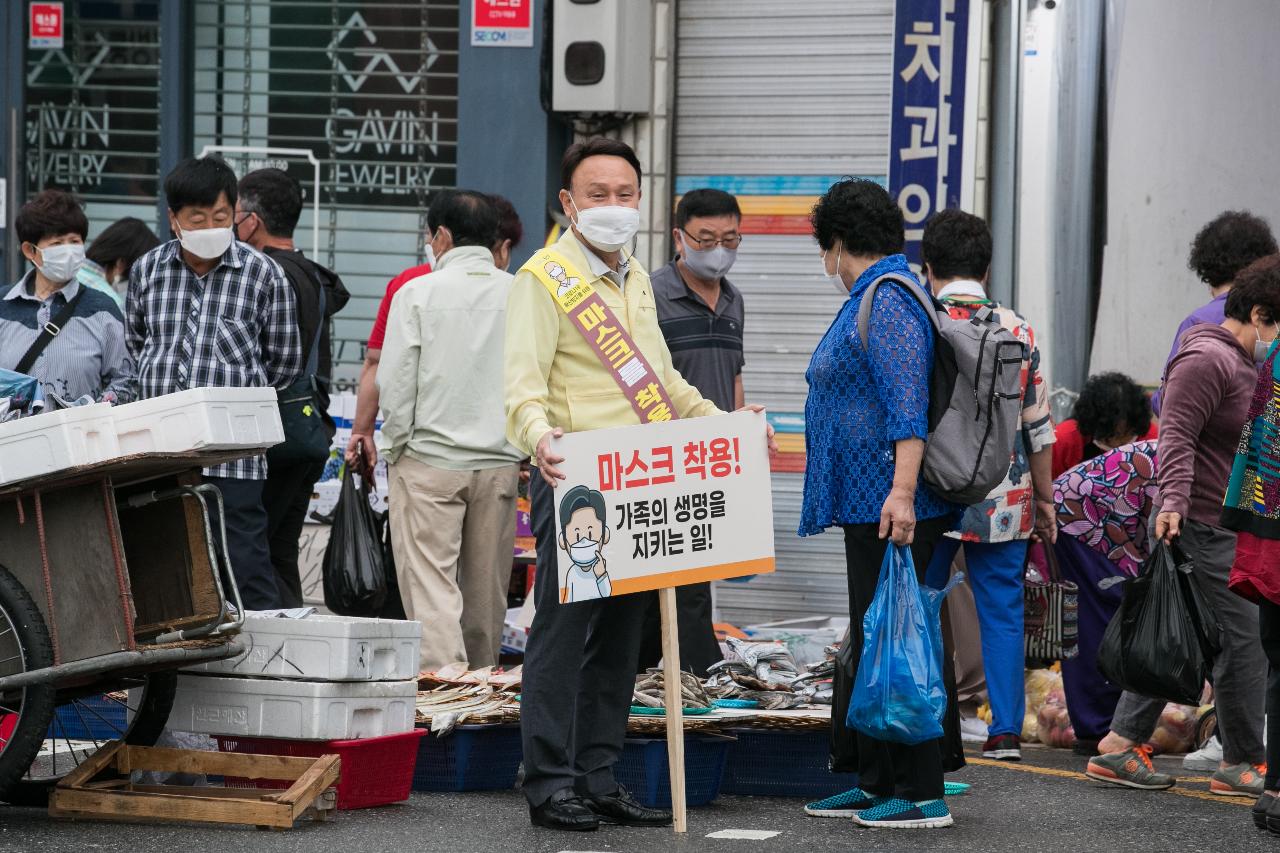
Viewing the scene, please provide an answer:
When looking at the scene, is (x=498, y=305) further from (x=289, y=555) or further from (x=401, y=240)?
(x=401, y=240)

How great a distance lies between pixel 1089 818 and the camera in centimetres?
613

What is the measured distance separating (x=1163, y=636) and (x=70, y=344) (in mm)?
4029

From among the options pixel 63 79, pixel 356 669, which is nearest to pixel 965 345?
pixel 356 669

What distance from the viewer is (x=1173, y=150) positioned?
9.27 meters

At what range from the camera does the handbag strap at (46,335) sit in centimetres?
687

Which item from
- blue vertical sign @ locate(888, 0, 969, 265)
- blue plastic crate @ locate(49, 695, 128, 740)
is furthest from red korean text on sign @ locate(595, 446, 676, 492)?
blue vertical sign @ locate(888, 0, 969, 265)

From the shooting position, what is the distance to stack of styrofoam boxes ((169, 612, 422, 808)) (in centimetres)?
580

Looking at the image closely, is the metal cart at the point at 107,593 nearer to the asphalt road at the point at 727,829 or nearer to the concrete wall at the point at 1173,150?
the asphalt road at the point at 727,829

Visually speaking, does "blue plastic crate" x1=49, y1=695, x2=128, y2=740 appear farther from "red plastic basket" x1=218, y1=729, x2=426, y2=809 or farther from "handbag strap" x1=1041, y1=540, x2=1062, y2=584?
"handbag strap" x1=1041, y1=540, x2=1062, y2=584

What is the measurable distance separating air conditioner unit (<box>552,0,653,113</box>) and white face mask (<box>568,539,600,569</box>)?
5.85 metres

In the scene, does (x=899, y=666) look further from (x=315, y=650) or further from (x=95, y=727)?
(x=95, y=727)

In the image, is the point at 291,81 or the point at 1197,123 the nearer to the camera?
the point at 1197,123

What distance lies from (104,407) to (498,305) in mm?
2530

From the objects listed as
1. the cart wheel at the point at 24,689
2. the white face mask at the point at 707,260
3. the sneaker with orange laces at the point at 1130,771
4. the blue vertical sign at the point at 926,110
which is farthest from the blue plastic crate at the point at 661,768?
the blue vertical sign at the point at 926,110
